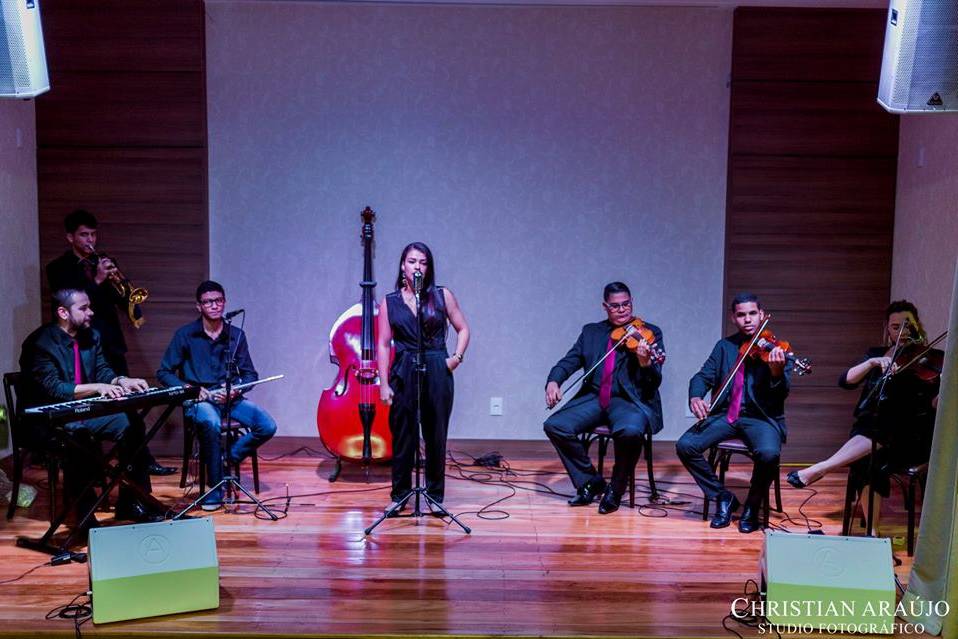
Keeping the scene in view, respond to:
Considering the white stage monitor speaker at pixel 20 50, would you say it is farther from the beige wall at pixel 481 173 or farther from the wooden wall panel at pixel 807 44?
the wooden wall panel at pixel 807 44

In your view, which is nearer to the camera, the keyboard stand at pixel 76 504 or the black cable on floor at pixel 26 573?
the black cable on floor at pixel 26 573

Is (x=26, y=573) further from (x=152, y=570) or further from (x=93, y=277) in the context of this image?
(x=93, y=277)

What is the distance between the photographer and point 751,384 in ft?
16.0

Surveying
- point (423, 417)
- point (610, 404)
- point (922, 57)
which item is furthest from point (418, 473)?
point (922, 57)

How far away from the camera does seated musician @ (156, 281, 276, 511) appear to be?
5.07 meters

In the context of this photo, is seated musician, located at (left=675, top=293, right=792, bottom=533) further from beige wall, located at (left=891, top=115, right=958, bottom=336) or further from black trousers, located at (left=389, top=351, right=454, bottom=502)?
beige wall, located at (left=891, top=115, right=958, bottom=336)

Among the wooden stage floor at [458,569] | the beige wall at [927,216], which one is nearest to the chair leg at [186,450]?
the wooden stage floor at [458,569]

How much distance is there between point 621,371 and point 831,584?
202 cm

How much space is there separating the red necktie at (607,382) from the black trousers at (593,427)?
28 millimetres

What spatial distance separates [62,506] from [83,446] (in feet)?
2.43

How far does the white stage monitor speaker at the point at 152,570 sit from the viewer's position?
340 cm

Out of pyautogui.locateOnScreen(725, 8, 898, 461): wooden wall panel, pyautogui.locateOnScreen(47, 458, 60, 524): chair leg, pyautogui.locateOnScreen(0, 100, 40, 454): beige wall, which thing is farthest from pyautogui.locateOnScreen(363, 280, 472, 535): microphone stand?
pyautogui.locateOnScreen(0, 100, 40, 454): beige wall

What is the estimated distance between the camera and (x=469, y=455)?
6215mm

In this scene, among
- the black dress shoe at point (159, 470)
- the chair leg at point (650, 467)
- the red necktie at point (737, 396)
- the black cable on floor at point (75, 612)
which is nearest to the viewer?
the black cable on floor at point (75, 612)
